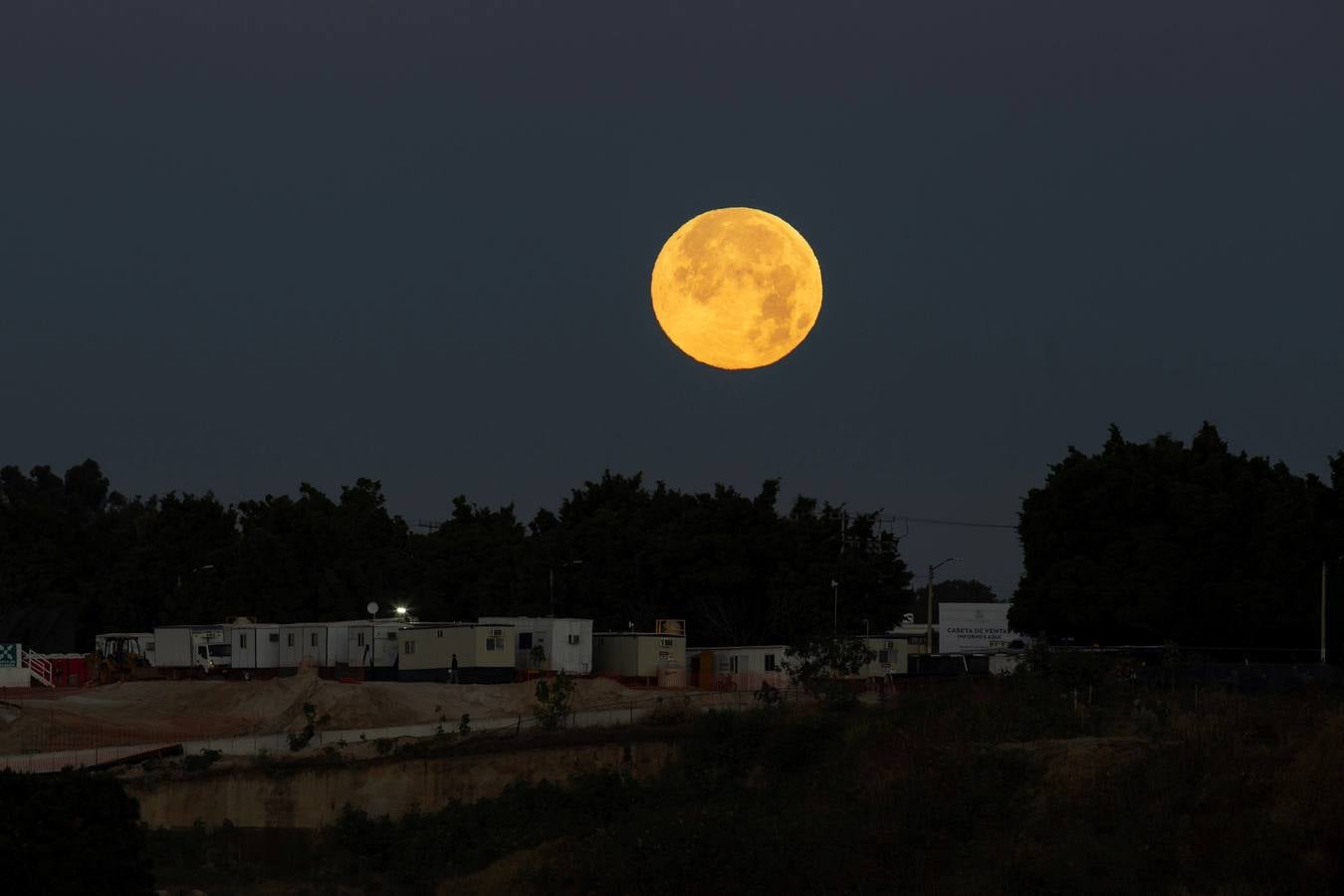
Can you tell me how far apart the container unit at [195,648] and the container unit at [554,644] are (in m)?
16.9

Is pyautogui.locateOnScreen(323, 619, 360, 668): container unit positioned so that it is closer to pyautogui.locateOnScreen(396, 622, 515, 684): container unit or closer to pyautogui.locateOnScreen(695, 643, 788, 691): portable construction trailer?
pyautogui.locateOnScreen(396, 622, 515, 684): container unit

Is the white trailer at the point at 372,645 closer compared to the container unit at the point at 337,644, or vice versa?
the white trailer at the point at 372,645

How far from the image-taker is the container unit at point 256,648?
8506 cm

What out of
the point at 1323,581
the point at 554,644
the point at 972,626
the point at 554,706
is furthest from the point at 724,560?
the point at 972,626

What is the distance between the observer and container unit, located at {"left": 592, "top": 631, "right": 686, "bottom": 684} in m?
80.4

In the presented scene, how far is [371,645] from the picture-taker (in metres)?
81.4

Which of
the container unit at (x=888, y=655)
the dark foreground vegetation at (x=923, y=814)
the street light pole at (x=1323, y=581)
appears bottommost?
the dark foreground vegetation at (x=923, y=814)

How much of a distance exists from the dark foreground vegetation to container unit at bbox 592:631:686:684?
2824 cm

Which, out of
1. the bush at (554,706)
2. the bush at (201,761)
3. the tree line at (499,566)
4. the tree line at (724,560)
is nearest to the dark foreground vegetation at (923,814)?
the bush at (201,761)

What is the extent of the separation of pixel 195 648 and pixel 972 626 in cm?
9544

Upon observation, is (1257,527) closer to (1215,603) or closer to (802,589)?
(1215,603)

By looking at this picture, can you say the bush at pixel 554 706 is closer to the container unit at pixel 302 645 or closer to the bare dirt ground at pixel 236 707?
the bare dirt ground at pixel 236 707

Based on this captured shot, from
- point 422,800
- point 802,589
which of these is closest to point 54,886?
point 422,800

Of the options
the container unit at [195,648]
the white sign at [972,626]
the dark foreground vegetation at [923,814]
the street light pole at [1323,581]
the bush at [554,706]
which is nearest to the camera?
the dark foreground vegetation at [923,814]
